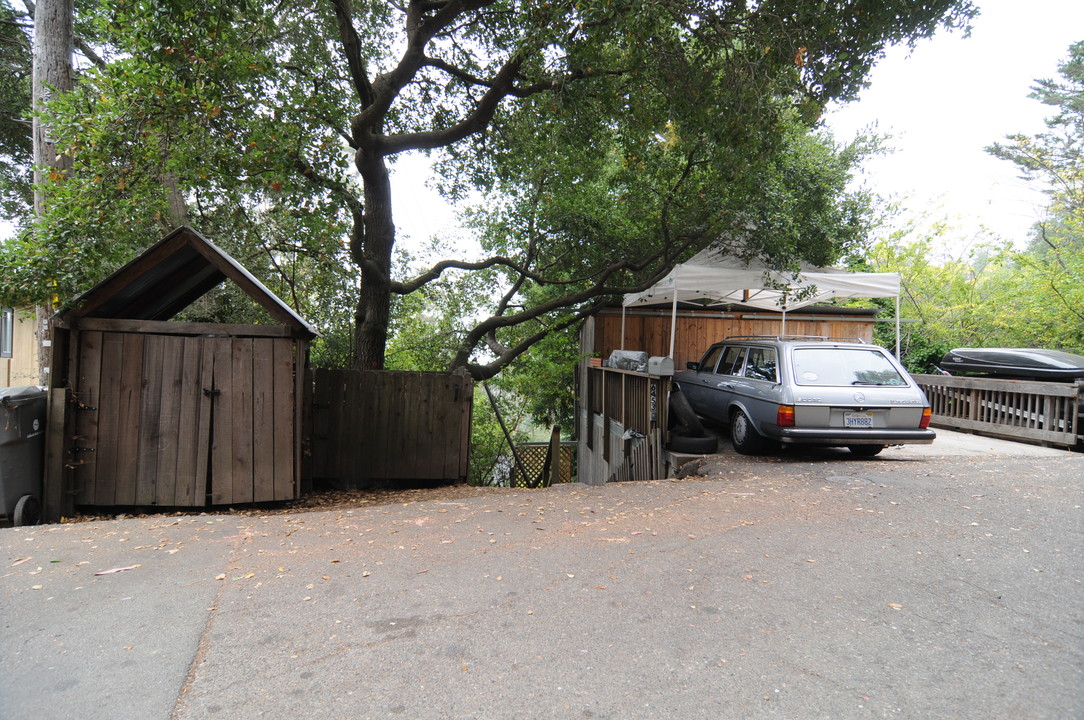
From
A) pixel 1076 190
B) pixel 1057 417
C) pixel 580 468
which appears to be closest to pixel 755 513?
pixel 1057 417

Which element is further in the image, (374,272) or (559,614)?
(374,272)

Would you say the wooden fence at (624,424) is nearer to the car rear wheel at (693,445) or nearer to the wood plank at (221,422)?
the car rear wheel at (693,445)

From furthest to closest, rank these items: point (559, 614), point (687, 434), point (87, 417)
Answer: point (687, 434) → point (87, 417) → point (559, 614)

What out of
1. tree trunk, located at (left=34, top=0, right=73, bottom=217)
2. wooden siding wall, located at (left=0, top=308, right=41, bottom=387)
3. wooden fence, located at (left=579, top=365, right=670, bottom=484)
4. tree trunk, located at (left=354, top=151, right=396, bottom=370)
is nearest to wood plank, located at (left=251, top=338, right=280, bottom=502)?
tree trunk, located at (left=354, top=151, right=396, bottom=370)

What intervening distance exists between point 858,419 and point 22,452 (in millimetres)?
8801

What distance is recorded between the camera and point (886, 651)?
2.72 m

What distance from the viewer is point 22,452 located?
17.2ft

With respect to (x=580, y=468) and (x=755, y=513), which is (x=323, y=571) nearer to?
(x=755, y=513)

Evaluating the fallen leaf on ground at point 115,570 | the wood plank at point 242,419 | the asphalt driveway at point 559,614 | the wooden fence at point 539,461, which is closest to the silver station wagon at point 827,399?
the asphalt driveway at point 559,614

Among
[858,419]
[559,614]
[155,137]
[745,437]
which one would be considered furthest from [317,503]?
[858,419]

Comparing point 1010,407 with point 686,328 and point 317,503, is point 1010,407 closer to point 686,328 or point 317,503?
point 686,328

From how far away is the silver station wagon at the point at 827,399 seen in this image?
7250mm

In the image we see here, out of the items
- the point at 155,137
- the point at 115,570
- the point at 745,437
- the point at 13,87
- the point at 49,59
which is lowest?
the point at 115,570

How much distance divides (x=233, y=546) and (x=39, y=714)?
2.10 metres
